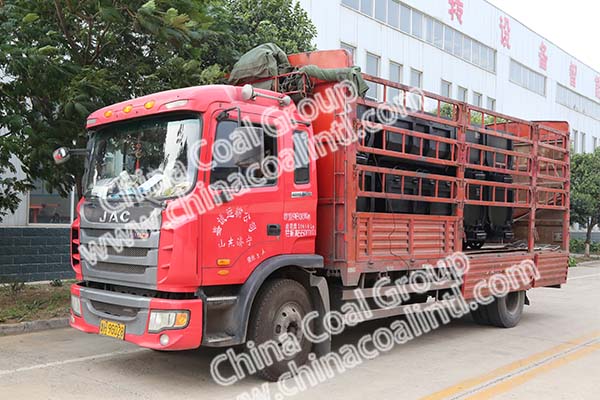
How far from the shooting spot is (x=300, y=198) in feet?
19.7

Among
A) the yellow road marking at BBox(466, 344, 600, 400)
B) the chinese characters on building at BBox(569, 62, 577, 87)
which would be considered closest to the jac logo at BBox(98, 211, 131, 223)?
the yellow road marking at BBox(466, 344, 600, 400)

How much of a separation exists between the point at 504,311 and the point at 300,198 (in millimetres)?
4567

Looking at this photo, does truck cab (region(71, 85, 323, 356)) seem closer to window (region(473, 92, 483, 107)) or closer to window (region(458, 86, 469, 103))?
window (region(458, 86, 469, 103))

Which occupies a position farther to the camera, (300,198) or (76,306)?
(300,198)

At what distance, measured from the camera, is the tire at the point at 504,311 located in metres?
8.87

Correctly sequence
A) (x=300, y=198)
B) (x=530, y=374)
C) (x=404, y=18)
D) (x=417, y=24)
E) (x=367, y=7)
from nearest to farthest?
(x=300, y=198)
(x=530, y=374)
(x=367, y=7)
(x=404, y=18)
(x=417, y=24)

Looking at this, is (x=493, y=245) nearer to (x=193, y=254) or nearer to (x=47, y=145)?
(x=193, y=254)

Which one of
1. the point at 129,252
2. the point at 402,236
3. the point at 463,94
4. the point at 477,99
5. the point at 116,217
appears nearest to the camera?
the point at 129,252

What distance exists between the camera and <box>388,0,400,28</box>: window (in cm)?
2184

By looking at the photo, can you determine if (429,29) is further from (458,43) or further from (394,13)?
(458,43)

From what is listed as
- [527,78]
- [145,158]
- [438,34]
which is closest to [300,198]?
[145,158]

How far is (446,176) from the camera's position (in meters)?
7.79

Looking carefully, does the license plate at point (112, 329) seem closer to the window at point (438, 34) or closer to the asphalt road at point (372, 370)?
the asphalt road at point (372, 370)

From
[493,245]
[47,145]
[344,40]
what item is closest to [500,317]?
[493,245]
